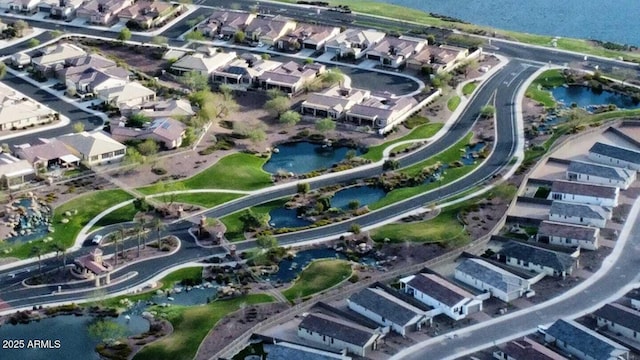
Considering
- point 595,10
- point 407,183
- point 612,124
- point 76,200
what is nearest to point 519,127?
point 612,124

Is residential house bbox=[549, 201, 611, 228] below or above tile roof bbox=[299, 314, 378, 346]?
above

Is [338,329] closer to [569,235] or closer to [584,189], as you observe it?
[569,235]

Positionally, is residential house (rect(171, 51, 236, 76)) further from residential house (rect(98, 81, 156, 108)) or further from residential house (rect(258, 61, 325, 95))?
residential house (rect(98, 81, 156, 108))

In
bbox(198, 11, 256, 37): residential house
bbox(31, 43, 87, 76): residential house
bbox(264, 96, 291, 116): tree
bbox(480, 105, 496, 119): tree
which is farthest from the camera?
bbox(198, 11, 256, 37): residential house

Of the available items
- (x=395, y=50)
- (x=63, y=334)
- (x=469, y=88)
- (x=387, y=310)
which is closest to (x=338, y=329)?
(x=387, y=310)

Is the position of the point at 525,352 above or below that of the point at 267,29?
below

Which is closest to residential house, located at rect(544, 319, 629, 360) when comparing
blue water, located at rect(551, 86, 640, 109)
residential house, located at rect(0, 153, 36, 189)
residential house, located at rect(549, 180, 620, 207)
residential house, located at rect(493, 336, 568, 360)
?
residential house, located at rect(493, 336, 568, 360)
